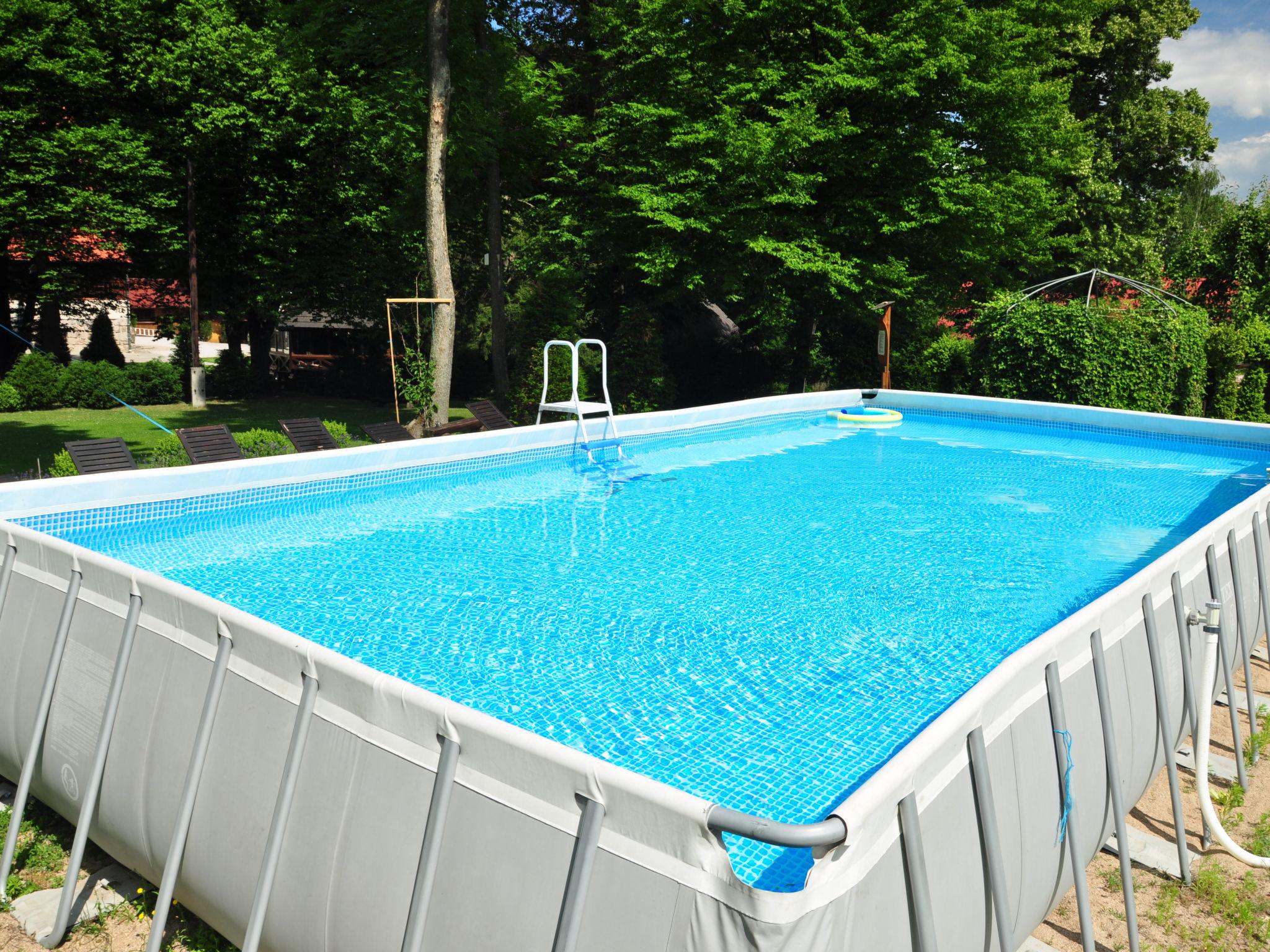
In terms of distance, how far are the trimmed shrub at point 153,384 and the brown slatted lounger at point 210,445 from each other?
15.4 metres

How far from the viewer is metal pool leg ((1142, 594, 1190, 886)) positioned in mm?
4625

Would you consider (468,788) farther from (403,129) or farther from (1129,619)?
(403,129)

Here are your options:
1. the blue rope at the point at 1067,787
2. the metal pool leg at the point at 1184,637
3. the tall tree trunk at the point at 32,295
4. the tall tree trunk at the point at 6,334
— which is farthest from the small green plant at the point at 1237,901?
the tall tree trunk at the point at 6,334

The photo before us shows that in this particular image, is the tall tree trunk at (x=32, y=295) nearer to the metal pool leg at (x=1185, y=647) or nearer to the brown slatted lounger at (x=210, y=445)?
the brown slatted lounger at (x=210, y=445)

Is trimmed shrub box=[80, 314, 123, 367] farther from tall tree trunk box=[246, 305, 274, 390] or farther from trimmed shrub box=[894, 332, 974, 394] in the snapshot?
trimmed shrub box=[894, 332, 974, 394]

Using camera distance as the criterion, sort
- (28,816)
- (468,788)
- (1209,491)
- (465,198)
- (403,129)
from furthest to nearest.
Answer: (465,198), (403,129), (1209,491), (28,816), (468,788)

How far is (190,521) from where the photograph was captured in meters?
8.96

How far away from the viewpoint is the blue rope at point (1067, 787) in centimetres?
372

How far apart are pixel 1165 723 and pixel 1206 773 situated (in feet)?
1.44

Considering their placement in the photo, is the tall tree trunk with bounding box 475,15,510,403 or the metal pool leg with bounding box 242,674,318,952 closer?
the metal pool leg with bounding box 242,674,318,952

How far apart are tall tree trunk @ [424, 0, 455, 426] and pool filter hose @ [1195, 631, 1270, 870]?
12.3 metres

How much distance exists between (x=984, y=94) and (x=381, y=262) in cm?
1681

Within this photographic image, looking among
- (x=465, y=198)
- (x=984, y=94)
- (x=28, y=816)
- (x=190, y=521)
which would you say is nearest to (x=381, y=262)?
(x=465, y=198)

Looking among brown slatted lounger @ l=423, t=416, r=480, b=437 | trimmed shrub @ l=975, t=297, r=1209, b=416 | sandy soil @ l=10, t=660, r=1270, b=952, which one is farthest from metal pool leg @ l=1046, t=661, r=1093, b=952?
trimmed shrub @ l=975, t=297, r=1209, b=416
